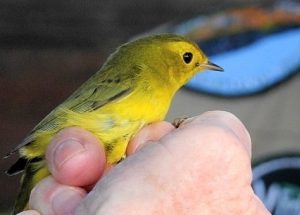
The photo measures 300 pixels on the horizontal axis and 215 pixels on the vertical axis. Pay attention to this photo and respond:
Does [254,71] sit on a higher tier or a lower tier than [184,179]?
lower

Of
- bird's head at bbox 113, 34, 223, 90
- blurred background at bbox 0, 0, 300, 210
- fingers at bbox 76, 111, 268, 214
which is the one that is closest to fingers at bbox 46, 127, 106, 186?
fingers at bbox 76, 111, 268, 214

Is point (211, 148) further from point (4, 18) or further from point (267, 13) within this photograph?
point (4, 18)

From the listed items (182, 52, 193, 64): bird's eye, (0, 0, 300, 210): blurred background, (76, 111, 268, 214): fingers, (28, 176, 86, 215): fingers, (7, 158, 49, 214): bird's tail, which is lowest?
(0, 0, 300, 210): blurred background

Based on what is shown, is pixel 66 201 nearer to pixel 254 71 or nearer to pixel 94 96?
pixel 94 96

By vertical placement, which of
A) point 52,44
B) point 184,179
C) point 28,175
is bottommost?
point 52,44

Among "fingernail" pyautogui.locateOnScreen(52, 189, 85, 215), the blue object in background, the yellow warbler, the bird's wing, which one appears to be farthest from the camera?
the blue object in background

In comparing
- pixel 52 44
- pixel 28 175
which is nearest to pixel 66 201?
pixel 28 175

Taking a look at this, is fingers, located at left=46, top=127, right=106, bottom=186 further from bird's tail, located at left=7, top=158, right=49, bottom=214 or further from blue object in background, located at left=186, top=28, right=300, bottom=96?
blue object in background, located at left=186, top=28, right=300, bottom=96

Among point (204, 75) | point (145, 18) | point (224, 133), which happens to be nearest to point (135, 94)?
point (224, 133)
